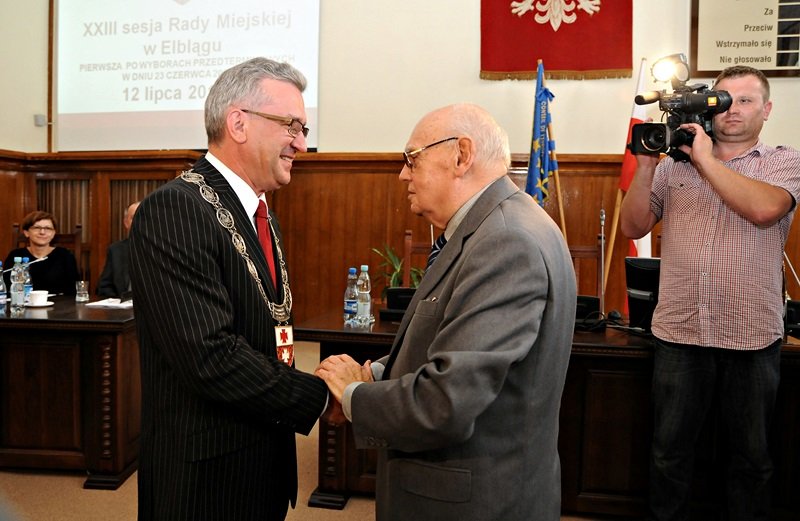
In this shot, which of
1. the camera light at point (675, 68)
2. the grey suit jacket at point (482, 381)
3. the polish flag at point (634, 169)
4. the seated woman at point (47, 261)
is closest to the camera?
the grey suit jacket at point (482, 381)

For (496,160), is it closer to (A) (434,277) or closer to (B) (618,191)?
(A) (434,277)

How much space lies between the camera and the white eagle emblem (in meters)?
5.57

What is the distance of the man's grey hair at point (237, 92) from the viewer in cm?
148

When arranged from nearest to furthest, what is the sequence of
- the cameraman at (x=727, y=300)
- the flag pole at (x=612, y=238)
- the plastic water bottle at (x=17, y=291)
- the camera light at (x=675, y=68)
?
the cameraman at (x=727, y=300) < the camera light at (x=675, y=68) < the plastic water bottle at (x=17, y=291) < the flag pole at (x=612, y=238)

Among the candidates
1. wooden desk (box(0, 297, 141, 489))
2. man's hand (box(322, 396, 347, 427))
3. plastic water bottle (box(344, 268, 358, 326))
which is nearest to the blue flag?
plastic water bottle (box(344, 268, 358, 326))

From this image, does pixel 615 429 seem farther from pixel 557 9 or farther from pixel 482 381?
pixel 557 9

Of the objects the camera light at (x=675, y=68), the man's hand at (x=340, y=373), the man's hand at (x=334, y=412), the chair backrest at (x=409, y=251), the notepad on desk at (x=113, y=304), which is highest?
the camera light at (x=675, y=68)

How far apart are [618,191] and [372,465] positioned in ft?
12.0

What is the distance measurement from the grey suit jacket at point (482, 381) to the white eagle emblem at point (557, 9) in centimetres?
480

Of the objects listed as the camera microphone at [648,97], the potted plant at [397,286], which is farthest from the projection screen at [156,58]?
the camera microphone at [648,97]

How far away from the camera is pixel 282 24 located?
6.05 metres

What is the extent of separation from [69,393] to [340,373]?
232 cm

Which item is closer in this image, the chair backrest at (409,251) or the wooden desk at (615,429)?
the wooden desk at (615,429)

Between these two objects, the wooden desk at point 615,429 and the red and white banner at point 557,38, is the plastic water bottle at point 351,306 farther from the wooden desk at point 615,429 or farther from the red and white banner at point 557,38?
the red and white banner at point 557,38
